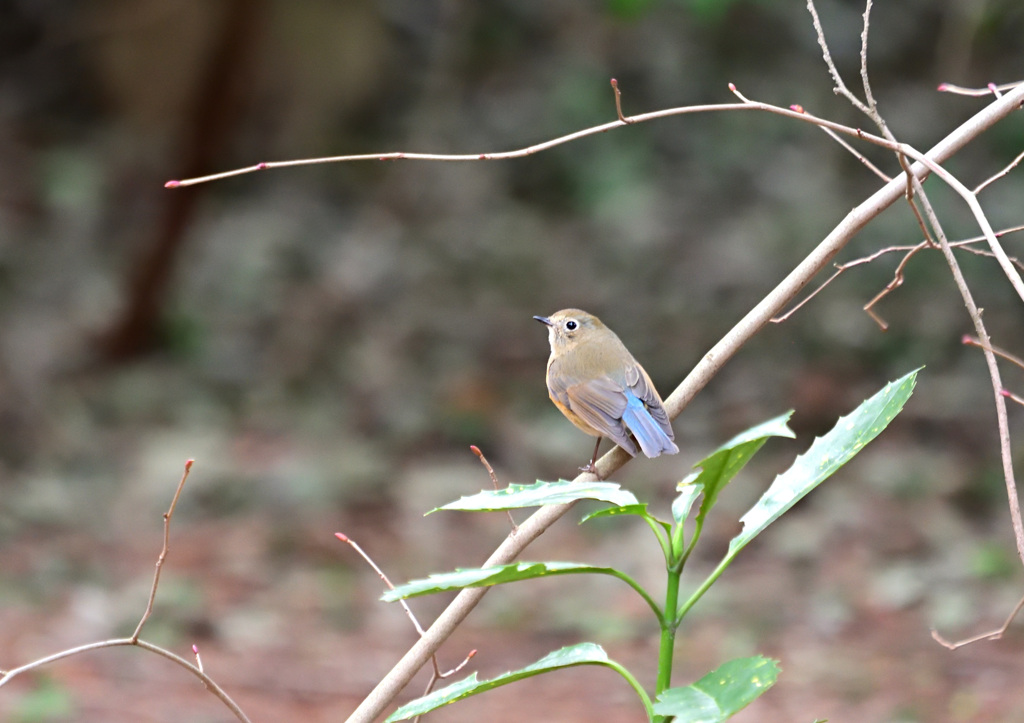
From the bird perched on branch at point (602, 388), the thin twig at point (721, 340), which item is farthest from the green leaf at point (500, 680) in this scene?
the bird perched on branch at point (602, 388)

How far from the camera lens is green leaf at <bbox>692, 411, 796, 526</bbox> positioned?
131cm

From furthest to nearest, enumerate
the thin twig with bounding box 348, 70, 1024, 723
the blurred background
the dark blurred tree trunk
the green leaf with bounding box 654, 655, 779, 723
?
the dark blurred tree trunk
the blurred background
the thin twig with bounding box 348, 70, 1024, 723
the green leaf with bounding box 654, 655, 779, 723

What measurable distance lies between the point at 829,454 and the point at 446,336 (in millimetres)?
6628

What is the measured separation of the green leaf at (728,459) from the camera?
4.30 ft

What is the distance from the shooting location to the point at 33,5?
9.66 meters

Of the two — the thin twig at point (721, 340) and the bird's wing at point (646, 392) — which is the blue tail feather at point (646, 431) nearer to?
the bird's wing at point (646, 392)

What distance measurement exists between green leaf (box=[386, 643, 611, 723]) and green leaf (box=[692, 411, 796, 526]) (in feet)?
0.67

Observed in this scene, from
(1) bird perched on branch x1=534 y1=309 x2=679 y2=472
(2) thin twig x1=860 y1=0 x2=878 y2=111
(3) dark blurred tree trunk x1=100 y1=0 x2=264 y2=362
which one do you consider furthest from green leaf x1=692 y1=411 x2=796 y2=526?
(3) dark blurred tree trunk x1=100 y1=0 x2=264 y2=362

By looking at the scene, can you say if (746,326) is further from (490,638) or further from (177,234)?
(177,234)

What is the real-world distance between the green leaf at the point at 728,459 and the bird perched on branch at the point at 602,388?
884 millimetres

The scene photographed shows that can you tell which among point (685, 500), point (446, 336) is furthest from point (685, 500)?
point (446, 336)

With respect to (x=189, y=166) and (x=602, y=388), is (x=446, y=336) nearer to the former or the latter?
(x=189, y=166)

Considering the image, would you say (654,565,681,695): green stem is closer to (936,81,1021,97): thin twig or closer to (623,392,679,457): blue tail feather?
(936,81,1021,97): thin twig

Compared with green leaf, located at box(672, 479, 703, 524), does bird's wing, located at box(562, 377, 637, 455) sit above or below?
below
